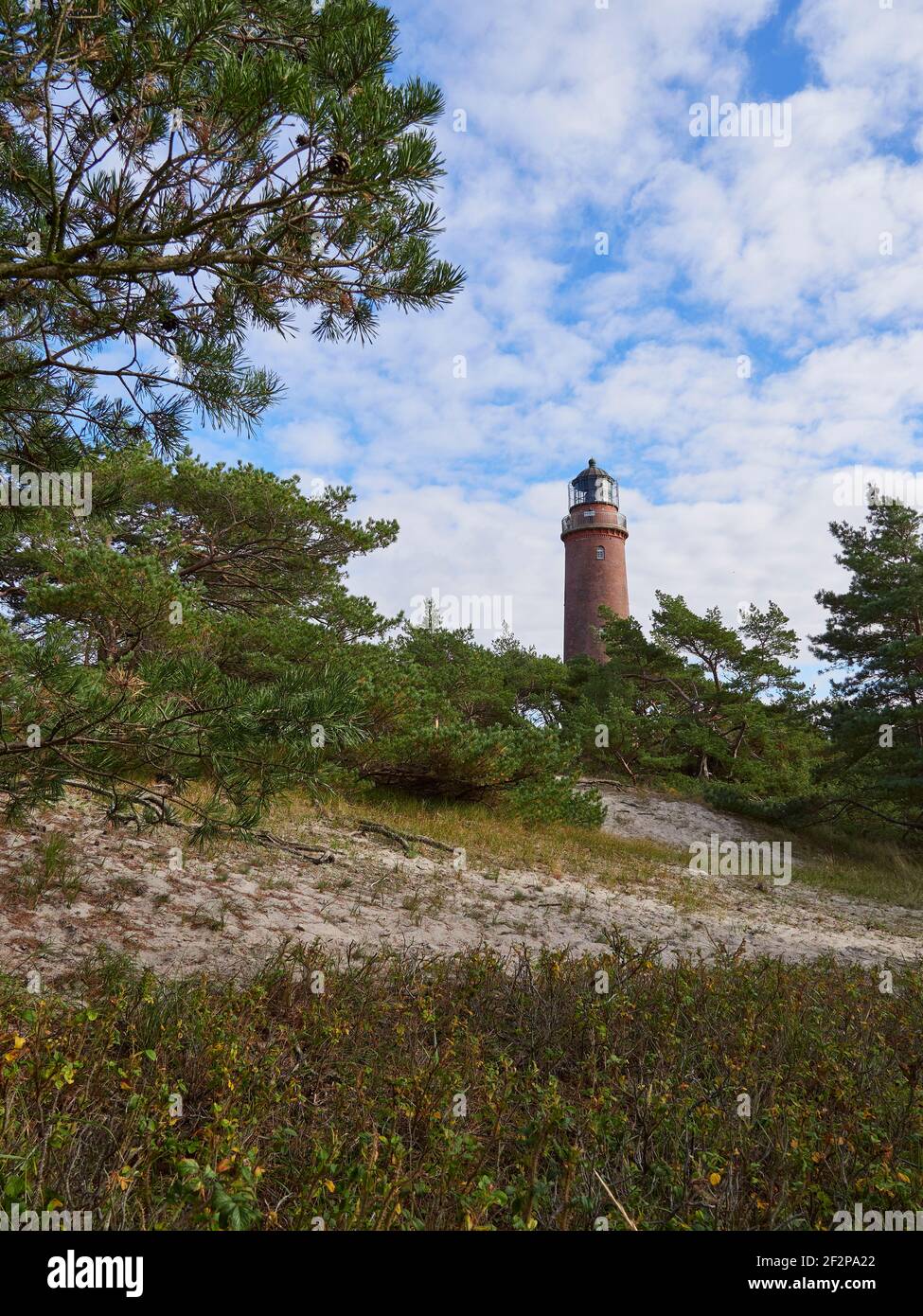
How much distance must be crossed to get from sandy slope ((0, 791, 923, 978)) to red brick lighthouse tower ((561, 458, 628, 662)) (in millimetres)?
25072

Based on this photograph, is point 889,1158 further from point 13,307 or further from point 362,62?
point 13,307

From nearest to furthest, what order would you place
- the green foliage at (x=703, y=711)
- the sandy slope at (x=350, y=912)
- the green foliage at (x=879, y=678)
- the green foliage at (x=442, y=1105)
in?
the green foliage at (x=442, y=1105) → the sandy slope at (x=350, y=912) → the green foliage at (x=879, y=678) → the green foliage at (x=703, y=711)

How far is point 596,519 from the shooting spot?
37219mm

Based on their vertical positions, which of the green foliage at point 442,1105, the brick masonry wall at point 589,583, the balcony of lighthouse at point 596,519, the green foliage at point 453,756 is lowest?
the green foliage at point 442,1105

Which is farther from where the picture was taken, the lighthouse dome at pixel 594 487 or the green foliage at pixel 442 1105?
the lighthouse dome at pixel 594 487

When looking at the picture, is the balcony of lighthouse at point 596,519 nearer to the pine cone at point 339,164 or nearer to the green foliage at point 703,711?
A: the green foliage at point 703,711

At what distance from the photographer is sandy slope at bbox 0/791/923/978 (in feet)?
15.8

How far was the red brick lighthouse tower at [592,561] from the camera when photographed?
115 ft

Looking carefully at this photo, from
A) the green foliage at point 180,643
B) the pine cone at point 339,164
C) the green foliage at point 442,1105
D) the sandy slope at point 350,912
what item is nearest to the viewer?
the green foliage at point 442,1105

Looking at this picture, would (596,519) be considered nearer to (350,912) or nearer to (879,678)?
(879,678)

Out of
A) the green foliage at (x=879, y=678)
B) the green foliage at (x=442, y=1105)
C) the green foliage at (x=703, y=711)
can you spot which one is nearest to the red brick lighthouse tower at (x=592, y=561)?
the green foliage at (x=703, y=711)

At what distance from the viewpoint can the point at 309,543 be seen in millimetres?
12578

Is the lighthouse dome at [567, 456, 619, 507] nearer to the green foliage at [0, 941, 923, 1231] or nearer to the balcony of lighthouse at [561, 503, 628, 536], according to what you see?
the balcony of lighthouse at [561, 503, 628, 536]

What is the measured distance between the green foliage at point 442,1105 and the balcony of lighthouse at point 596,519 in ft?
112
